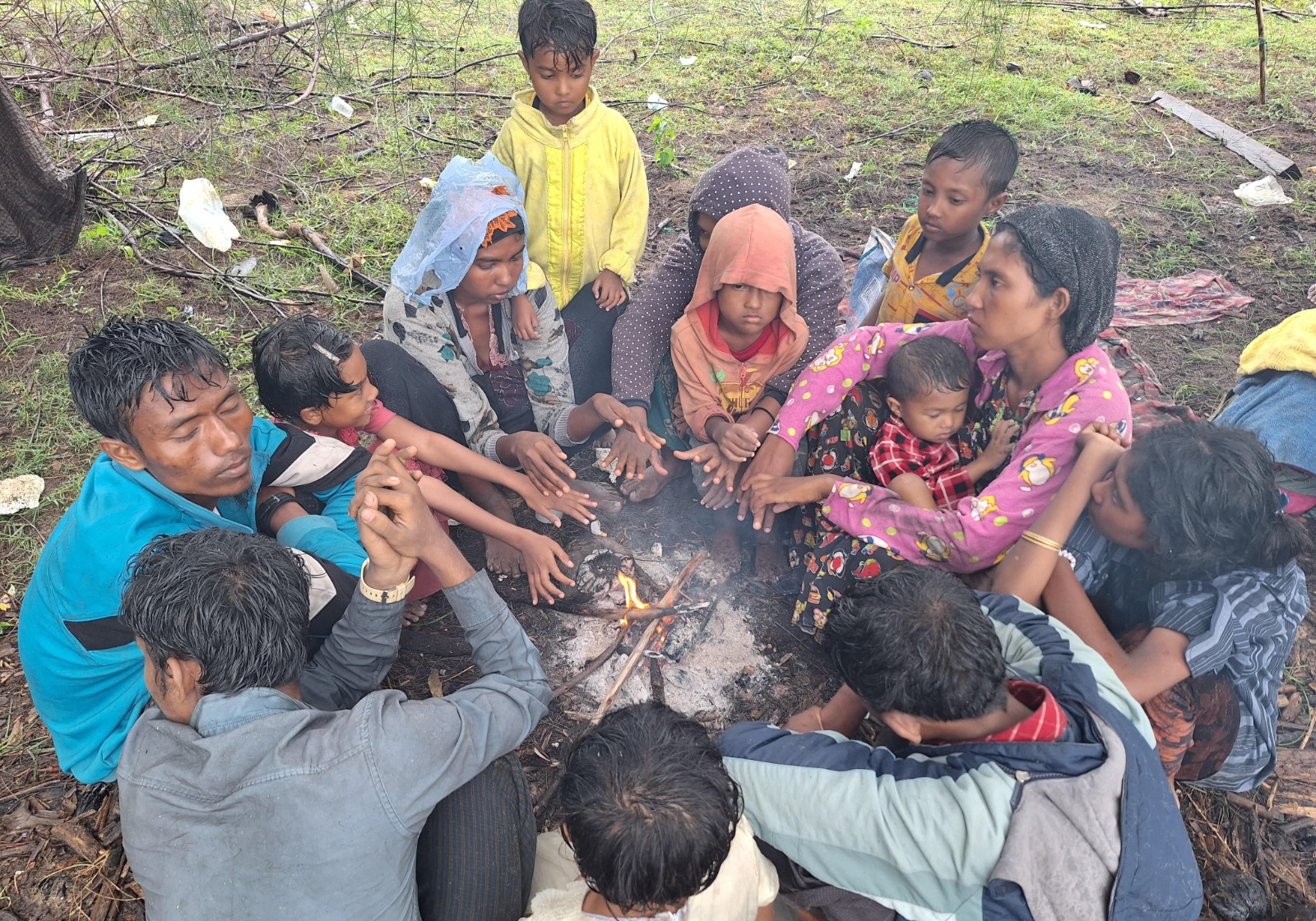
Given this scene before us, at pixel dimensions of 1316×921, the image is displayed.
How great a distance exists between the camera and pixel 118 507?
2219mm

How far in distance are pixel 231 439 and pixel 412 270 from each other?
118 centimetres

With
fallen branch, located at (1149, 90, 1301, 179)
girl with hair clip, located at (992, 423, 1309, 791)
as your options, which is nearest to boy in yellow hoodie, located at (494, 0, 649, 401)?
girl with hair clip, located at (992, 423, 1309, 791)

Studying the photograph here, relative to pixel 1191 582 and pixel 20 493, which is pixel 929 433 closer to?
pixel 1191 582

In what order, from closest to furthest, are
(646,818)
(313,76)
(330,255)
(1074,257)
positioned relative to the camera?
(646,818)
(1074,257)
(330,255)
(313,76)

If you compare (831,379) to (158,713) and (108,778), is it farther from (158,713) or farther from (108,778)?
(108,778)

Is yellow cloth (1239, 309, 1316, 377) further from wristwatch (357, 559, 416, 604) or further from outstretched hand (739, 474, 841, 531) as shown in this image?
wristwatch (357, 559, 416, 604)

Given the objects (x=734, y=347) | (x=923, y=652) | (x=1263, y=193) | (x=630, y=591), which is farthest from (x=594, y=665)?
(x=1263, y=193)

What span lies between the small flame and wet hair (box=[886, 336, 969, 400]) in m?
1.31

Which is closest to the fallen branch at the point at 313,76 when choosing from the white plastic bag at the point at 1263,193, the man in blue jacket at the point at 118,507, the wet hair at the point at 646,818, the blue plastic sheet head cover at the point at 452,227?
the blue plastic sheet head cover at the point at 452,227

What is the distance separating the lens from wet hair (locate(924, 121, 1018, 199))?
335cm

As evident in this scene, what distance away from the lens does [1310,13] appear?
9.38 metres

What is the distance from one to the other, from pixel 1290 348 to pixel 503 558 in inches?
131

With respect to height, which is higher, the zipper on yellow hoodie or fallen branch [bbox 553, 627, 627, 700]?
the zipper on yellow hoodie

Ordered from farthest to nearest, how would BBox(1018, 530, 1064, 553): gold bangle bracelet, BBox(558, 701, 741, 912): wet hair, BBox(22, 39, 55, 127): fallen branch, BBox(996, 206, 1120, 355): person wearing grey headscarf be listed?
BBox(22, 39, 55, 127): fallen branch
BBox(996, 206, 1120, 355): person wearing grey headscarf
BBox(1018, 530, 1064, 553): gold bangle bracelet
BBox(558, 701, 741, 912): wet hair
